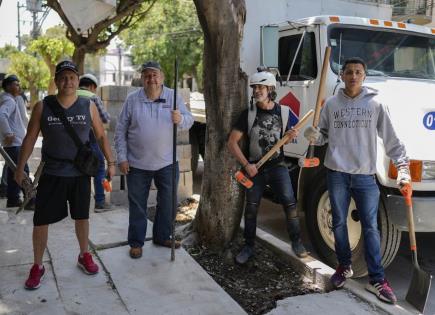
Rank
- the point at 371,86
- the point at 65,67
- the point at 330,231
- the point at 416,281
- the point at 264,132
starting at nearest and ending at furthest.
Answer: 1. the point at 65,67
2. the point at 416,281
3. the point at 264,132
4. the point at 330,231
5. the point at 371,86

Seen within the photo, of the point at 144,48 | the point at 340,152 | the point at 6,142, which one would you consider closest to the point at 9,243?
the point at 6,142

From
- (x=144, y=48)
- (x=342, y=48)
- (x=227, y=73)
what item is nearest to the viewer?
(x=227, y=73)

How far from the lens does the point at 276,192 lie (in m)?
4.00

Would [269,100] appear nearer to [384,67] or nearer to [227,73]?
[227,73]

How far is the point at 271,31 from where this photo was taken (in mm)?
4977

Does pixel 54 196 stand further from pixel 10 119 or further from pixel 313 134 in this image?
pixel 10 119

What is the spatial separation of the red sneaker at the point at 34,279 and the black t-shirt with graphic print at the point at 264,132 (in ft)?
6.26

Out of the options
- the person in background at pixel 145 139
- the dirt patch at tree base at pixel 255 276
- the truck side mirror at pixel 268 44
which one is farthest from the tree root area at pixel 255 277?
the truck side mirror at pixel 268 44

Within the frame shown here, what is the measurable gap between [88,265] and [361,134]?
236 cm

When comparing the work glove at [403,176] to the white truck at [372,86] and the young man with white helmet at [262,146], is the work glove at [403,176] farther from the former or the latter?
the young man with white helmet at [262,146]

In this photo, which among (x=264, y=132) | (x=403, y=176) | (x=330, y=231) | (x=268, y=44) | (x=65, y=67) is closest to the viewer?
(x=403, y=176)

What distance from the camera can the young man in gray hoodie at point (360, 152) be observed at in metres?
3.39

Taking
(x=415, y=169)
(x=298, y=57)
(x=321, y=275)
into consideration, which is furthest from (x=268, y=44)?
(x=321, y=275)

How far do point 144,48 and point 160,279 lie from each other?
27.5 meters
